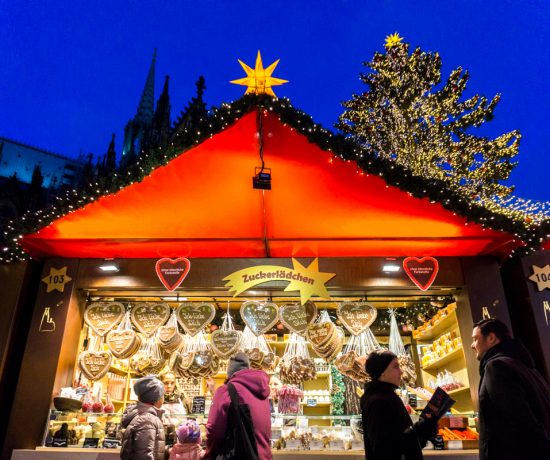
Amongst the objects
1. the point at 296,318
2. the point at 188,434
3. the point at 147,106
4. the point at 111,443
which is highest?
the point at 147,106

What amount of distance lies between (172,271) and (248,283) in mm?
992

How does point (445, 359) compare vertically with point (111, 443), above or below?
above

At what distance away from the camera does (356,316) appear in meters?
5.62

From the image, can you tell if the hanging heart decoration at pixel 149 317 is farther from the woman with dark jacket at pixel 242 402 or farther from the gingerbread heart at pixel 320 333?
the woman with dark jacket at pixel 242 402

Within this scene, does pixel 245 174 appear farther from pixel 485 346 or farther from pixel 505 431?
pixel 505 431

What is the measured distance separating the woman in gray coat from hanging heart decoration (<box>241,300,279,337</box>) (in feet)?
5.47

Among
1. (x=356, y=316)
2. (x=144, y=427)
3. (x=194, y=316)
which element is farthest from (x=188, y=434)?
(x=356, y=316)

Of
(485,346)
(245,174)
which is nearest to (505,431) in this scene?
(485,346)

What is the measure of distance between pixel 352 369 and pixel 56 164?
199ft

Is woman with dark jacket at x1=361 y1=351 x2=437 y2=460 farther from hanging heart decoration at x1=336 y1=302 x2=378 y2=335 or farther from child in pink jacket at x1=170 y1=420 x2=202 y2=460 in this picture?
hanging heart decoration at x1=336 y1=302 x2=378 y2=335

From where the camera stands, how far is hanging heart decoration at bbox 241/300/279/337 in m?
5.59

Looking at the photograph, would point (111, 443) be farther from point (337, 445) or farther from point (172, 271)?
point (337, 445)

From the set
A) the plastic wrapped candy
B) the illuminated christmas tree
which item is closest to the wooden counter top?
the plastic wrapped candy

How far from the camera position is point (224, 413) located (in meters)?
3.46
